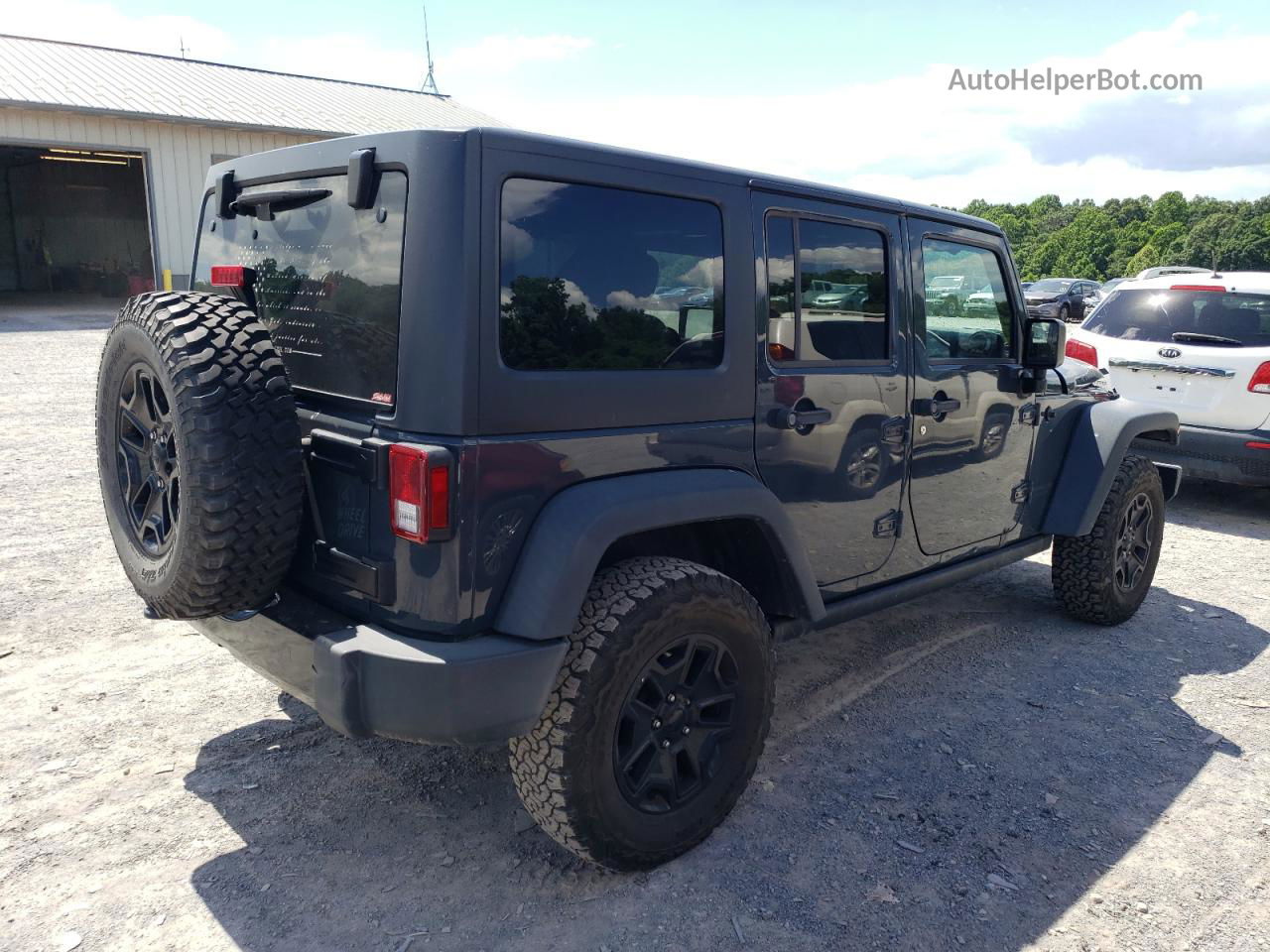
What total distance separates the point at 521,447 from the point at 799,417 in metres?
1.06

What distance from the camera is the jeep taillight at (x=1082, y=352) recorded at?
7328 millimetres

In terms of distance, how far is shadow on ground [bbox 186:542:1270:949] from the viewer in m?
2.46

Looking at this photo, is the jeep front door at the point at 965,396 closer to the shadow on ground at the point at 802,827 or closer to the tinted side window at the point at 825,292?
the tinted side window at the point at 825,292

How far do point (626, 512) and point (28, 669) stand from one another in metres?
2.80

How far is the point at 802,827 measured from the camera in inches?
114

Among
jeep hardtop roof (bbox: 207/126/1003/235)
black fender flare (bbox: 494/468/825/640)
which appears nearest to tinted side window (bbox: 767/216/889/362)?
jeep hardtop roof (bbox: 207/126/1003/235)

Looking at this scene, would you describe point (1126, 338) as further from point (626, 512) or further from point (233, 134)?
point (233, 134)

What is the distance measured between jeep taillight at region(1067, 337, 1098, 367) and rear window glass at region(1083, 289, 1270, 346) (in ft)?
0.47

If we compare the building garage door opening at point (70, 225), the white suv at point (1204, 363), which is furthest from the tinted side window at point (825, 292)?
the building garage door opening at point (70, 225)

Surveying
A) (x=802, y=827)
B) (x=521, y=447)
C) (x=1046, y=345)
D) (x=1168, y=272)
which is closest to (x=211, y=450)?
(x=521, y=447)

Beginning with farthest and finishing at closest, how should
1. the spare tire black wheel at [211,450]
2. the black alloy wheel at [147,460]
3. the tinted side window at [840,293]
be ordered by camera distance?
the tinted side window at [840,293] → the black alloy wheel at [147,460] → the spare tire black wheel at [211,450]

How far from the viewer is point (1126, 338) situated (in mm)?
7172

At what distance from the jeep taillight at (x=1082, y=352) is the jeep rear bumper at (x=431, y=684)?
632 cm

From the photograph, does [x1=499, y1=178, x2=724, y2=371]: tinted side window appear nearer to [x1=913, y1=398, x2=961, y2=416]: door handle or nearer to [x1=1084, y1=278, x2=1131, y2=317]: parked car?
[x1=913, y1=398, x2=961, y2=416]: door handle
